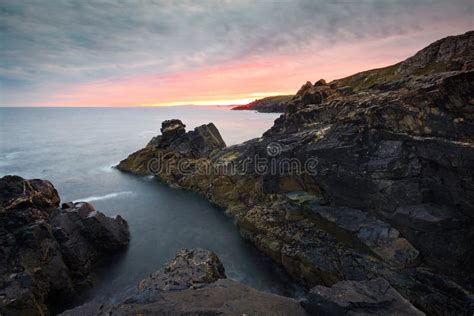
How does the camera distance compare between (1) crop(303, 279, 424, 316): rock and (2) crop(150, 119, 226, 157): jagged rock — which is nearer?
(1) crop(303, 279, 424, 316): rock

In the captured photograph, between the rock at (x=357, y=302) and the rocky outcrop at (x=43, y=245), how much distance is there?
58.1 ft

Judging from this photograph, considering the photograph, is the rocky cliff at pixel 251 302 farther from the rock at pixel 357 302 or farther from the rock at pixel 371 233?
the rock at pixel 371 233

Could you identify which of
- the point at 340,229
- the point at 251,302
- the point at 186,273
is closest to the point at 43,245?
the point at 186,273

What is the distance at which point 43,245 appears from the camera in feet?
68.9

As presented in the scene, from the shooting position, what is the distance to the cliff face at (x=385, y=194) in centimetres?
1833

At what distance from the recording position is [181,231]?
109 ft

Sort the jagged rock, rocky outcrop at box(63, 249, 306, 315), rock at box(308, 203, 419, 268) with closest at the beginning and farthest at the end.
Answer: rocky outcrop at box(63, 249, 306, 315)
rock at box(308, 203, 419, 268)
the jagged rock

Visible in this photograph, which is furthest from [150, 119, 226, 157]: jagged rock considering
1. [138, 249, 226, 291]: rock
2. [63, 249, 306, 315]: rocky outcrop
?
[63, 249, 306, 315]: rocky outcrop

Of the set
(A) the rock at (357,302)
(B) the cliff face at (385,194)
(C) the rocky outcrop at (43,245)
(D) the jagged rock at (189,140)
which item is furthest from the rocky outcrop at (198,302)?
(D) the jagged rock at (189,140)

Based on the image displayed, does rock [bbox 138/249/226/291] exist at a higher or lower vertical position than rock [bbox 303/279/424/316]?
lower

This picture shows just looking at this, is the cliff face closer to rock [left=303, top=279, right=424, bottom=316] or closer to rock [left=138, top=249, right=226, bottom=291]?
rock [left=138, top=249, right=226, bottom=291]

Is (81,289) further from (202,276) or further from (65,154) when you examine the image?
(65,154)

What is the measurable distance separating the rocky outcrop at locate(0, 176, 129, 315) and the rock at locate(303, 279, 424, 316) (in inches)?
697

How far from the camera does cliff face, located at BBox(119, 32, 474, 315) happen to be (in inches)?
722
